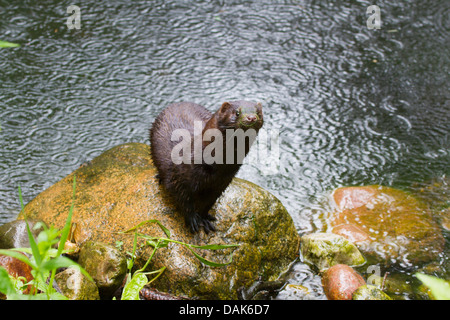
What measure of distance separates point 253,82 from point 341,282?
12.3ft

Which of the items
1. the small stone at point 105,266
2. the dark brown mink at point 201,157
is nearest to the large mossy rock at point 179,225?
the dark brown mink at point 201,157

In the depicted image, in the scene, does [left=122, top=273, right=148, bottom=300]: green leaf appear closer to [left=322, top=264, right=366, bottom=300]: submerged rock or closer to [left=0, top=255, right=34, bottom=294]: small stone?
[left=0, top=255, right=34, bottom=294]: small stone

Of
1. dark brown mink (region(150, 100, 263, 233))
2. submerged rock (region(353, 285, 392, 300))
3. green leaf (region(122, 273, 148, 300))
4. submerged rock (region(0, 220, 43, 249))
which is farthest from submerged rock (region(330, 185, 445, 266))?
submerged rock (region(0, 220, 43, 249))

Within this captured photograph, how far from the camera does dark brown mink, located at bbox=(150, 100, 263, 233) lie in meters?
3.57

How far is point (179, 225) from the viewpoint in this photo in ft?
14.0

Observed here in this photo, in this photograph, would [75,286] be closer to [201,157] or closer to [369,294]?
[201,157]

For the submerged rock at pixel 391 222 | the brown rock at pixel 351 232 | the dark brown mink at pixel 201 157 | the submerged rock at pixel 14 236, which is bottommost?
the brown rock at pixel 351 232

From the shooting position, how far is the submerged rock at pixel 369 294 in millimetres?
3931

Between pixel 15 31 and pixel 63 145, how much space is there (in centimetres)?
301

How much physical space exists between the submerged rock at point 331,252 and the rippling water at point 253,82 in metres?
0.58

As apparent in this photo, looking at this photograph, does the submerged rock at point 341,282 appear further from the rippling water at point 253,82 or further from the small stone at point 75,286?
the small stone at point 75,286
